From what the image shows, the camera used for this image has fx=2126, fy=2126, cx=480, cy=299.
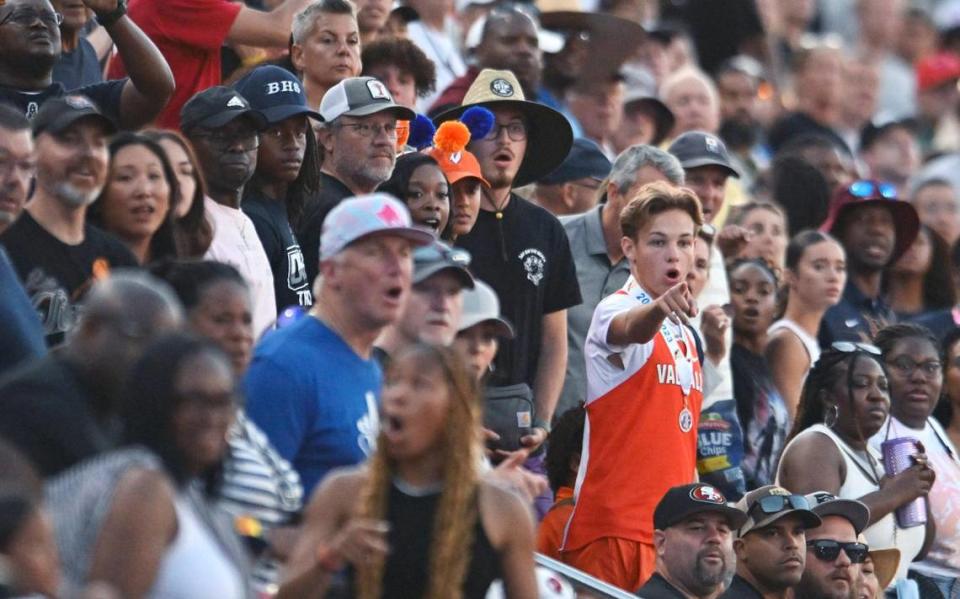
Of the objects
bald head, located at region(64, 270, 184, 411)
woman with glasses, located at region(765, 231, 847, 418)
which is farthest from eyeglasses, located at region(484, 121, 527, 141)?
bald head, located at region(64, 270, 184, 411)

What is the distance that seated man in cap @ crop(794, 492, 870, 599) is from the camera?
8617mm

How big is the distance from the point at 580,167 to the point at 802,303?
4.41ft

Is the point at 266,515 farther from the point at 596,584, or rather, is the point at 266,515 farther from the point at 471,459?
the point at 596,584

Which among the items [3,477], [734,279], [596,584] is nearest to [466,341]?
[596,584]

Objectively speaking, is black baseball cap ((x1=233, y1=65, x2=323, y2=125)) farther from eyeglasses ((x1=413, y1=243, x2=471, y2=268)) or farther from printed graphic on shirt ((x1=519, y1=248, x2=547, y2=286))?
eyeglasses ((x1=413, y1=243, x2=471, y2=268))

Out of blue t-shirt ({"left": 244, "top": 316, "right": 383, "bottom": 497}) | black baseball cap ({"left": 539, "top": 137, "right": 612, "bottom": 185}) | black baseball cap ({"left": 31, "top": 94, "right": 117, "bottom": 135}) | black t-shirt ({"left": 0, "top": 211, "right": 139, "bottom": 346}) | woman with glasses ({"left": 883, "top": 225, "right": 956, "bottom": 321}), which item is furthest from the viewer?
woman with glasses ({"left": 883, "top": 225, "right": 956, "bottom": 321})

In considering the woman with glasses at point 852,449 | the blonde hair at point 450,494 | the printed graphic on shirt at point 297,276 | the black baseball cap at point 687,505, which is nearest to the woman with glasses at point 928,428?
the woman with glasses at point 852,449

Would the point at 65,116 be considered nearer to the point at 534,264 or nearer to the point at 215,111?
the point at 215,111

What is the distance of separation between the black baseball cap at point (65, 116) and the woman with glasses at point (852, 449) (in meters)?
3.45

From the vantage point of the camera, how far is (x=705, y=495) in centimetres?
806

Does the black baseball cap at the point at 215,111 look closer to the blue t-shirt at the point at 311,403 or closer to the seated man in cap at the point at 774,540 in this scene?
the blue t-shirt at the point at 311,403

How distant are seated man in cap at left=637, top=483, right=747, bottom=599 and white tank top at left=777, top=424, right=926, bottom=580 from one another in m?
1.11

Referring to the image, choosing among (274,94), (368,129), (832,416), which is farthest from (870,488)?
(274,94)

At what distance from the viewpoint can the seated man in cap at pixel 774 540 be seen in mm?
8422
